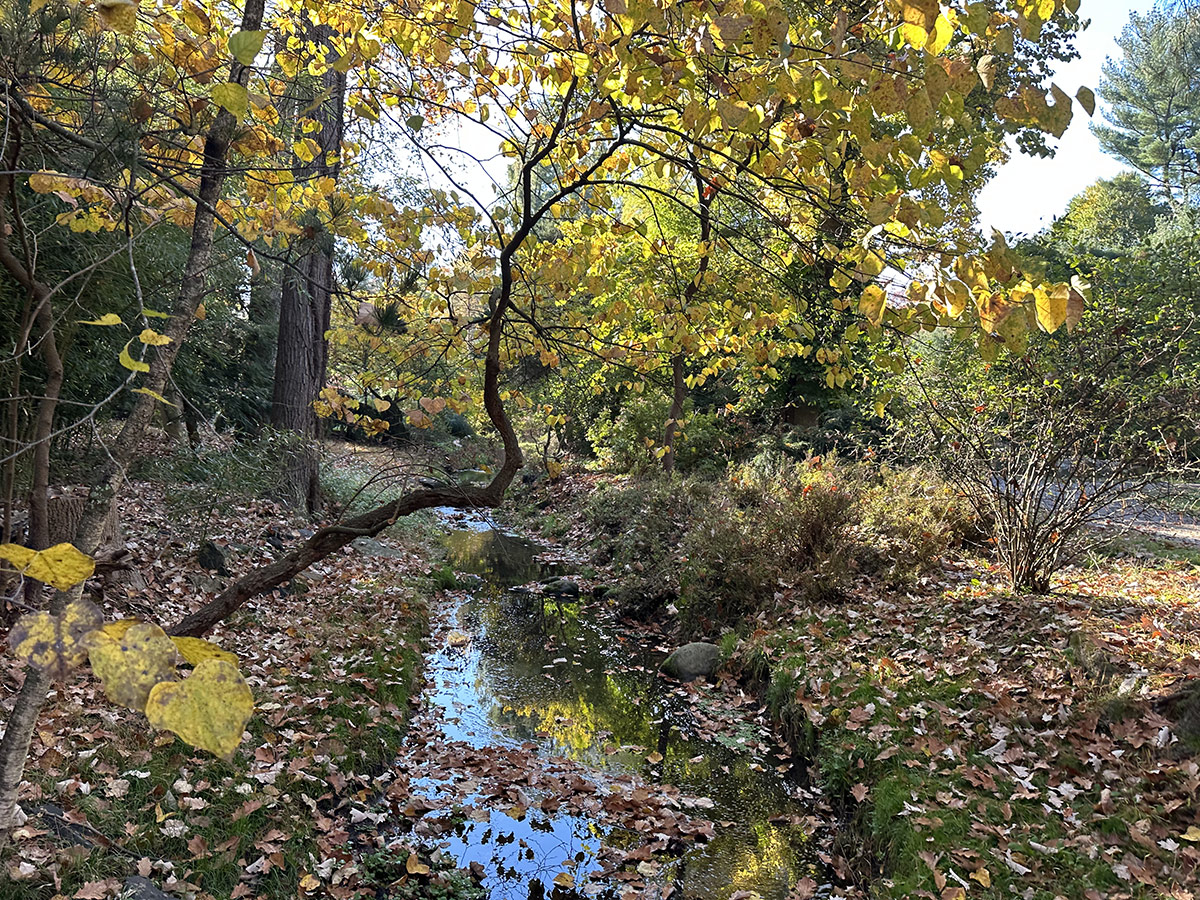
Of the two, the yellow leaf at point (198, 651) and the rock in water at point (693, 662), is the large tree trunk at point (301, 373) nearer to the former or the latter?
the rock in water at point (693, 662)

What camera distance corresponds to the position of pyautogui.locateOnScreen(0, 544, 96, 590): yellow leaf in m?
1.13

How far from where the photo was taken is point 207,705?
106 centimetres

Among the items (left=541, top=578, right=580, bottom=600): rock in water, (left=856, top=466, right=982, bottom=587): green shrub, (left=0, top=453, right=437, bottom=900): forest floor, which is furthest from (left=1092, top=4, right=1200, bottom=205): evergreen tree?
(left=0, top=453, right=437, bottom=900): forest floor

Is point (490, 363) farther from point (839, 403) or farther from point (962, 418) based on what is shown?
point (839, 403)

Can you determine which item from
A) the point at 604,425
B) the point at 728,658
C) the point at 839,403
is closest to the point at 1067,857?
the point at 728,658

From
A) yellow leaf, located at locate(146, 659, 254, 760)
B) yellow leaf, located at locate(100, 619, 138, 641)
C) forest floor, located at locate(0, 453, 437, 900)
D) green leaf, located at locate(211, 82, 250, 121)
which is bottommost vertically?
forest floor, located at locate(0, 453, 437, 900)

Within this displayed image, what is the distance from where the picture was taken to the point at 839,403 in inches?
578

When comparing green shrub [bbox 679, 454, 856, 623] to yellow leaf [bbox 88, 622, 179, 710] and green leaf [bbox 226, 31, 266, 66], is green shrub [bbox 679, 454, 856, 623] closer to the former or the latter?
green leaf [bbox 226, 31, 266, 66]

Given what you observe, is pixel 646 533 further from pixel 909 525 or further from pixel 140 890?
pixel 140 890

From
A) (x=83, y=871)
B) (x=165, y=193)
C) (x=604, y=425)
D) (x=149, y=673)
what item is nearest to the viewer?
(x=149, y=673)

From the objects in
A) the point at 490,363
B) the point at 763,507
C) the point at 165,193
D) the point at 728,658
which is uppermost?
the point at 165,193

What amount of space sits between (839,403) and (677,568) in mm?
6822

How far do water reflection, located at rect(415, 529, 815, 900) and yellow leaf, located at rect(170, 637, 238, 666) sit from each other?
12.1 ft

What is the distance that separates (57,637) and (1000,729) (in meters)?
5.42
